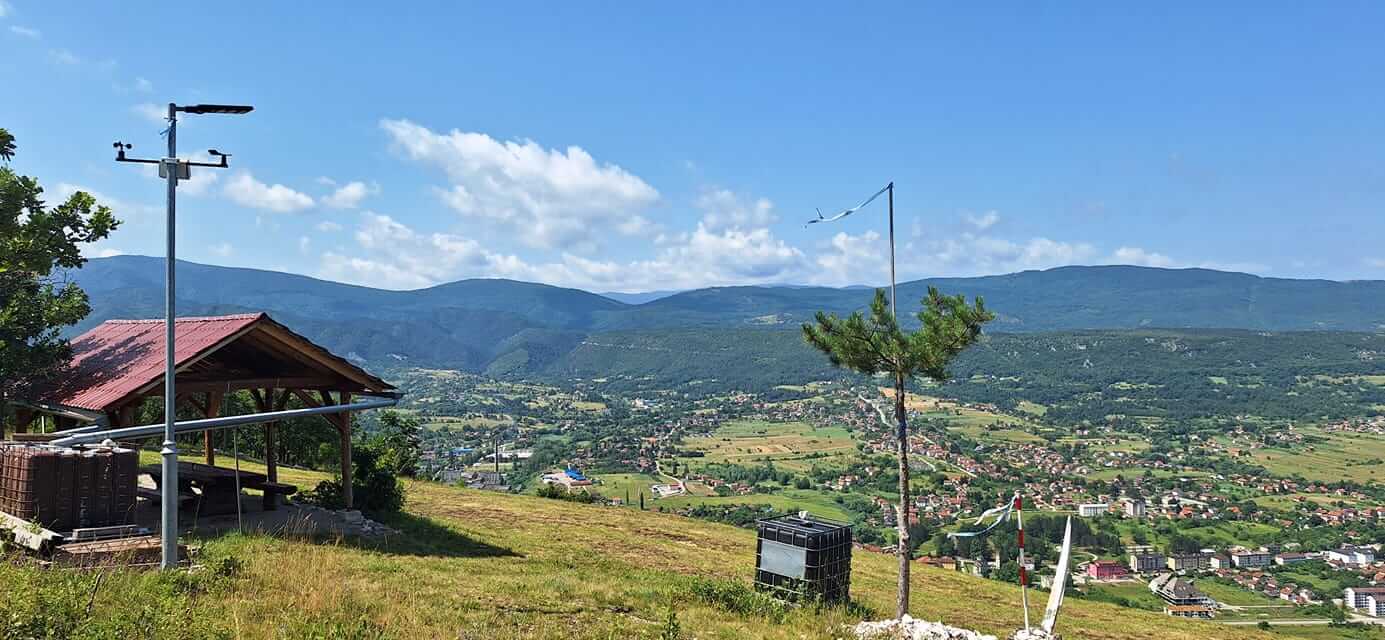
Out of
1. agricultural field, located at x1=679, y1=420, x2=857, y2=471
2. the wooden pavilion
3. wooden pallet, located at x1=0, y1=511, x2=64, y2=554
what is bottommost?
agricultural field, located at x1=679, y1=420, x2=857, y2=471

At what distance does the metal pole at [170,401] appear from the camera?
6.75 m

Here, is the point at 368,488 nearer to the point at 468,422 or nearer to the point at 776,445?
the point at 776,445

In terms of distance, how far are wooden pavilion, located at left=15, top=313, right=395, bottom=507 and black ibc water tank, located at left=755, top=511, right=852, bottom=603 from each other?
9.29 m

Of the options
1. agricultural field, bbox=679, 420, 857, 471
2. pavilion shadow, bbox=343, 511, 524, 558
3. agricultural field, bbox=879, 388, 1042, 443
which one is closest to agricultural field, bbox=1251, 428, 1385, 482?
agricultural field, bbox=879, 388, 1042, 443

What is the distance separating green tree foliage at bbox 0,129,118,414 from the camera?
13.3m

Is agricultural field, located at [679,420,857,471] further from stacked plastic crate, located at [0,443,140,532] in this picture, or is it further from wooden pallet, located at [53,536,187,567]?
wooden pallet, located at [53,536,187,567]

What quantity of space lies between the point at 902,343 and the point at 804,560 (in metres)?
3.63

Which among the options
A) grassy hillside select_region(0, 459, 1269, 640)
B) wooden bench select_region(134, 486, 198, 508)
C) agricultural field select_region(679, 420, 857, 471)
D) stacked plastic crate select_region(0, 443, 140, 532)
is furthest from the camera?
agricultural field select_region(679, 420, 857, 471)

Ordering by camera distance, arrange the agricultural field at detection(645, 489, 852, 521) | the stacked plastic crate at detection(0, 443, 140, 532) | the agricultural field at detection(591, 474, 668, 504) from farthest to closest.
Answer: the agricultural field at detection(591, 474, 668, 504) < the agricultural field at detection(645, 489, 852, 521) < the stacked plastic crate at detection(0, 443, 140, 532)

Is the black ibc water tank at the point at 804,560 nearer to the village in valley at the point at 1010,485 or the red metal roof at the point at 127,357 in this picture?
the village in valley at the point at 1010,485

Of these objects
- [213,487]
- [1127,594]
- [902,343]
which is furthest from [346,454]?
[1127,594]

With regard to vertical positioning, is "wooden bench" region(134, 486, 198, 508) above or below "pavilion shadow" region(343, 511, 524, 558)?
above

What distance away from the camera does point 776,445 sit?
367 feet

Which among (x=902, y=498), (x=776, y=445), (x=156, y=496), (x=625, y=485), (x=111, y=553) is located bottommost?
(x=776, y=445)
